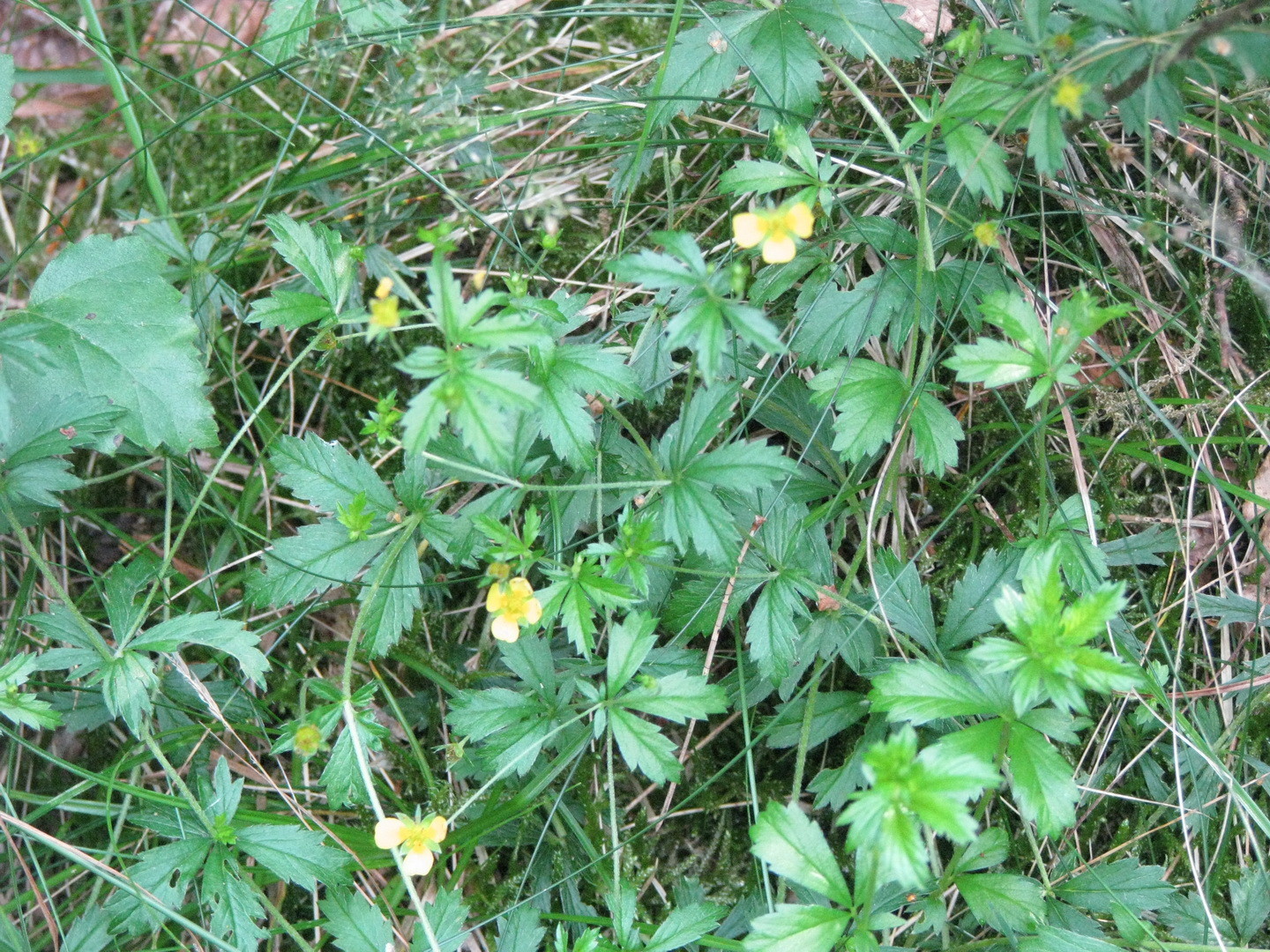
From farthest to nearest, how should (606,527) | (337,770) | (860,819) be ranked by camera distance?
(606,527) → (337,770) → (860,819)

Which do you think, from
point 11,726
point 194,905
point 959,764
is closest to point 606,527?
point 959,764

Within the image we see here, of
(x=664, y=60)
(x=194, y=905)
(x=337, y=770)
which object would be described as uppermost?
(x=664, y=60)

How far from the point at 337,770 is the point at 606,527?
78 cm

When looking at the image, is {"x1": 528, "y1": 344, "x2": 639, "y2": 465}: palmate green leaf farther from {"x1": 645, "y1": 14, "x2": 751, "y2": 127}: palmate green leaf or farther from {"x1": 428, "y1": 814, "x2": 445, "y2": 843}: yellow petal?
{"x1": 428, "y1": 814, "x2": 445, "y2": 843}: yellow petal

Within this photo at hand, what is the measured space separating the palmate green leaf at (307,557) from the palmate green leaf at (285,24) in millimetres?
1237

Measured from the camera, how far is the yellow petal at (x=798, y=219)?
5.25ft

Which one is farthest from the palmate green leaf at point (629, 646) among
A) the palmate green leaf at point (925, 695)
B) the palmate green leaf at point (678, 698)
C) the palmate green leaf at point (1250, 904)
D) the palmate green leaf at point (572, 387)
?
the palmate green leaf at point (1250, 904)

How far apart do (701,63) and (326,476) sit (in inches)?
51.5

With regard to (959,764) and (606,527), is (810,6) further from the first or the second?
(959,764)

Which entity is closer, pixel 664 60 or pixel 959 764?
pixel 959 764

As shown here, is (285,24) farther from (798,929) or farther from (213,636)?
(798,929)

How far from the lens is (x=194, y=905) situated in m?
2.30

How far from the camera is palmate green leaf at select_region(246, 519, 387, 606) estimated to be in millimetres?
2209

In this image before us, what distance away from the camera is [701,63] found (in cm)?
223
